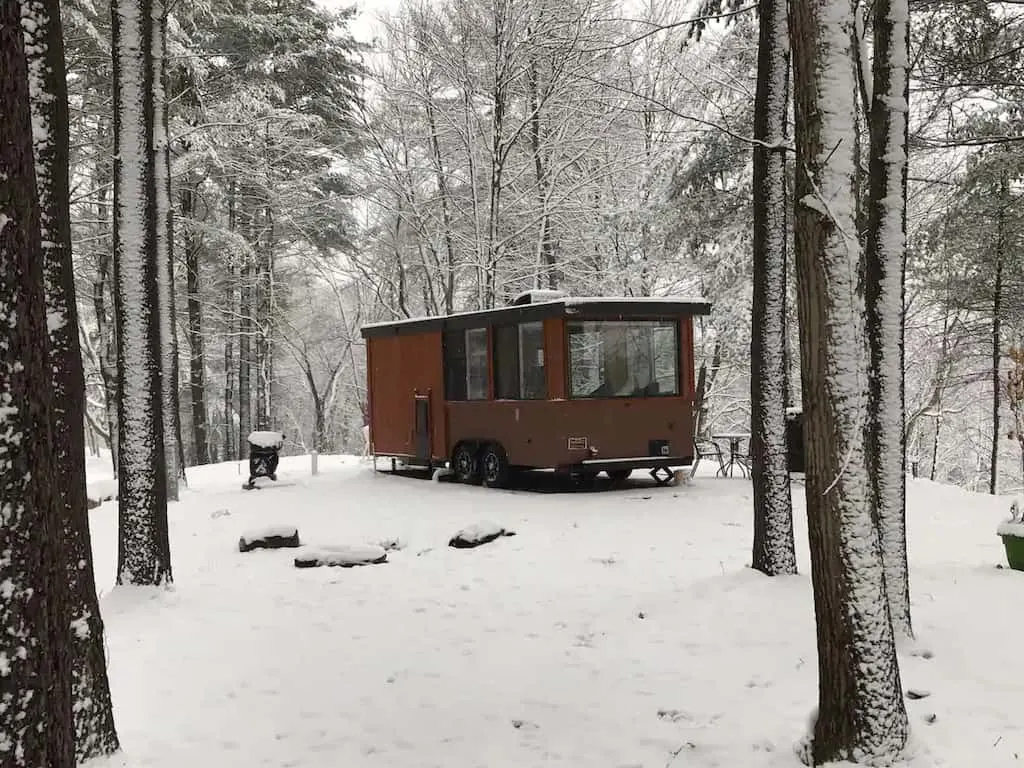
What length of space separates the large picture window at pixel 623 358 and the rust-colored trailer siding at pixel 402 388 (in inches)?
114

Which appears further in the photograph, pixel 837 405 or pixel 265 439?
pixel 265 439

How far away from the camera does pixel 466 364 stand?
1398 centimetres

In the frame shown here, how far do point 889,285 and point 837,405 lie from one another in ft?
5.30

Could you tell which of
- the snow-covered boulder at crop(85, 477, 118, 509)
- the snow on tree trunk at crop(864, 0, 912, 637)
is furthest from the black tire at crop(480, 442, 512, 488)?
the snow on tree trunk at crop(864, 0, 912, 637)

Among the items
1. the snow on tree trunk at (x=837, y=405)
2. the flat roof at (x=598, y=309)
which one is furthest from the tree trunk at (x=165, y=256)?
the snow on tree trunk at (x=837, y=405)

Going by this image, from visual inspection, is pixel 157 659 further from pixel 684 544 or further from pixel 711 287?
pixel 711 287

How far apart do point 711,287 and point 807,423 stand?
14.2m

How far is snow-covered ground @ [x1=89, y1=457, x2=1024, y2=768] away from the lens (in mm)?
4305

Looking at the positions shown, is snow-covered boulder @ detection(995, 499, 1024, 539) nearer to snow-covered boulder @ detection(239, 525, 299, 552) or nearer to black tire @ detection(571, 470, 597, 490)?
snow-covered boulder @ detection(239, 525, 299, 552)

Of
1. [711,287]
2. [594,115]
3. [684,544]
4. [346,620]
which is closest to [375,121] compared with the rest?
[594,115]

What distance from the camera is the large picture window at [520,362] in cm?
1257

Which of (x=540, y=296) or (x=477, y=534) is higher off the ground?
(x=540, y=296)

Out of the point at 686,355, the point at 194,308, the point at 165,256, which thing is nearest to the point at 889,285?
A: the point at 686,355

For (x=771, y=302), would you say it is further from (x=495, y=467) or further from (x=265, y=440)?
(x=265, y=440)
